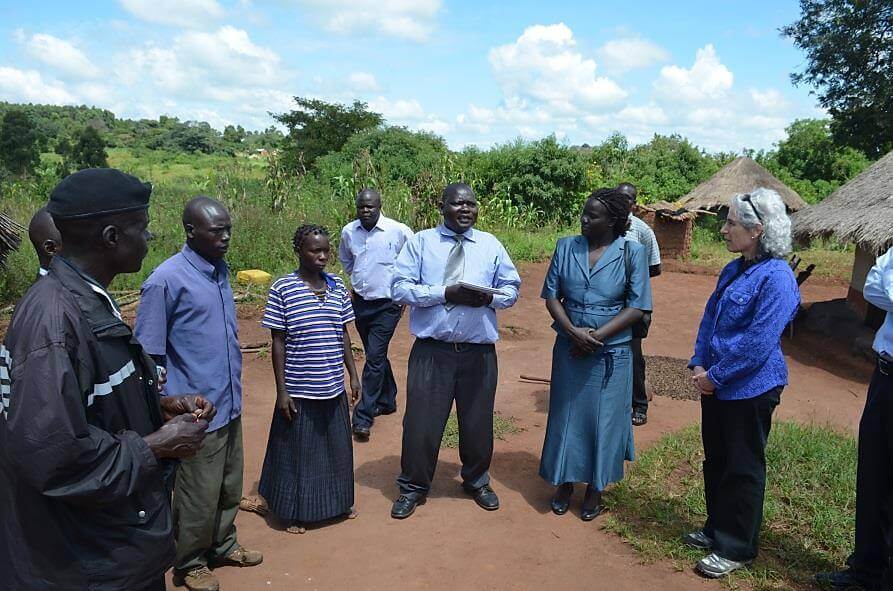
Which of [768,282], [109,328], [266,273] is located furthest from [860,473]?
[266,273]

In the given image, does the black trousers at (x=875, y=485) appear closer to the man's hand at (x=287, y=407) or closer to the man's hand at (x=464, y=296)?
the man's hand at (x=464, y=296)

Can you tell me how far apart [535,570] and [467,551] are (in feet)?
1.27

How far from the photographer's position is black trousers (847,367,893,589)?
9.40 ft

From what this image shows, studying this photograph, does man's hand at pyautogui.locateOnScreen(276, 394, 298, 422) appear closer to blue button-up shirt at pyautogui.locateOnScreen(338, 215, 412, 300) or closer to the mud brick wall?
blue button-up shirt at pyautogui.locateOnScreen(338, 215, 412, 300)

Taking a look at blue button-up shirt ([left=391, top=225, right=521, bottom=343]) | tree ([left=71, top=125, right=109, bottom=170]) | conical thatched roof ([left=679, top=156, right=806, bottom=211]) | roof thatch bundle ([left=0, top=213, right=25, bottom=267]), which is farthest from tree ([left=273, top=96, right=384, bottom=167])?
blue button-up shirt ([left=391, top=225, right=521, bottom=343])

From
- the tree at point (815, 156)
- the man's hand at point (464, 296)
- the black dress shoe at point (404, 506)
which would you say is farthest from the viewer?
the tree at point (815, 156)

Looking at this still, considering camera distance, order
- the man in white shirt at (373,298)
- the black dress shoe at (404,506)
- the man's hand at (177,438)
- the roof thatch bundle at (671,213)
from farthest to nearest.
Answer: the roof thatch bundle at (671,213)
the man in white shirt at (373,298)
the black dress shoe at (404,506)
the man's hand at (177,438)

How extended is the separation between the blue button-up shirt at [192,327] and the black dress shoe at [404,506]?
1.30m

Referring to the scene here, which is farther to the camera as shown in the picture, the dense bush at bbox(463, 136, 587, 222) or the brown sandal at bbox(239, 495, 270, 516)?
the dense bush at bbox(463, 136, 587, 222)

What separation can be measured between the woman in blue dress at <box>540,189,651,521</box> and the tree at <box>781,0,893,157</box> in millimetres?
14610

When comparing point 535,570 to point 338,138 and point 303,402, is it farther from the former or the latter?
point 338,138

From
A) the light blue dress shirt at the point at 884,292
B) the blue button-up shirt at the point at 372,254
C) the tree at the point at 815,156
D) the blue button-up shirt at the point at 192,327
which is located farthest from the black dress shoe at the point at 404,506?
the tree at the point at 815,156

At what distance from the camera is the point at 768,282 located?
3.04 m

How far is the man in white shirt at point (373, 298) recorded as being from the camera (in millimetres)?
5207
